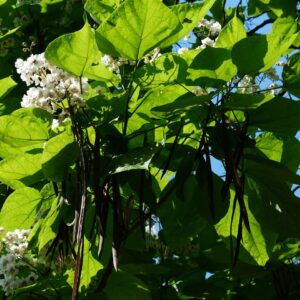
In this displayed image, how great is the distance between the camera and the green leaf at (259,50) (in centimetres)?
98

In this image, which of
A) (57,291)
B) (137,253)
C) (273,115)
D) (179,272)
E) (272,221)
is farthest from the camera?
(179,272)

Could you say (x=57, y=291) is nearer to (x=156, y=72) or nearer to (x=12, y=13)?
(x=156, y=72)

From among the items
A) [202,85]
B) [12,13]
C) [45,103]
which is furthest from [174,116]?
[12,13]

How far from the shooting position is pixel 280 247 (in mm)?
1698

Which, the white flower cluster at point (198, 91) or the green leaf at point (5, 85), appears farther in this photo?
the green leaf at point (5, 85)

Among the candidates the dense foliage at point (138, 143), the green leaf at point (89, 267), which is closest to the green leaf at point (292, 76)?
the dense foliage at point (138, 143)

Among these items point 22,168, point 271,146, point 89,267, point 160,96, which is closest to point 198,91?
point 160,96

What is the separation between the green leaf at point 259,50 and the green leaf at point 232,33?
0.06 m

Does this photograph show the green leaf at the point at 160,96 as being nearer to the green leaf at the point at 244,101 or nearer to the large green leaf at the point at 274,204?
the green leaf at the point at 244,101

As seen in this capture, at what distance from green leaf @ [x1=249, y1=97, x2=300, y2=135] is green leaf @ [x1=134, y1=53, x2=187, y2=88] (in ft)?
0.49

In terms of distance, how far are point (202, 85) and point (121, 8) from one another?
0.70ft

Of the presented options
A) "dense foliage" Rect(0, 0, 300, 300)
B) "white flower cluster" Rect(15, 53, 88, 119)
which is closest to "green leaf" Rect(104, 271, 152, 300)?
"dense foliage" Rect(0, 0, 300, 300)

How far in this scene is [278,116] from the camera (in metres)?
1.03

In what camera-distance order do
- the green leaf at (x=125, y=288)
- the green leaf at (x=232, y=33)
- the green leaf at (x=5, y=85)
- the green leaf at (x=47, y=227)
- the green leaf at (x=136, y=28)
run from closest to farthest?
1. the green leaf at (x=136, y=28)
2. the green leaf at (x=232, y=33)
3. the green leaf at (x=47, y=227)
4. the green leaf at (x=125, y=288)
5. the green leaf at (x=5, y=85)
